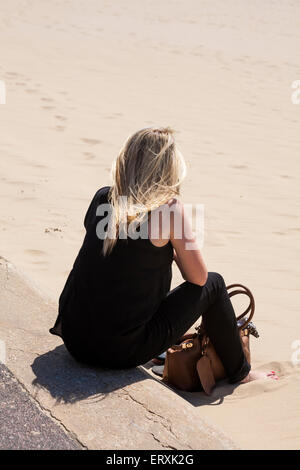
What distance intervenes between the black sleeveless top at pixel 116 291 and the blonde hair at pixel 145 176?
0.07 meters

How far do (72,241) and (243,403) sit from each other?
2.00 m

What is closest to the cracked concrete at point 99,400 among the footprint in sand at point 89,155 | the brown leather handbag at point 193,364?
the brown leather handbag at point 193,364

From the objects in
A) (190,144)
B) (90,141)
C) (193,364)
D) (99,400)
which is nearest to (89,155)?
(90,141)

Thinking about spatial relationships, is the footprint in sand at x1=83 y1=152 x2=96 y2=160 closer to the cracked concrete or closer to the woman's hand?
the cracked concrete

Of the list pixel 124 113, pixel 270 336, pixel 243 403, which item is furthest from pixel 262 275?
pixel 124 113

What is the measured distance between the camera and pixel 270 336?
144 inches

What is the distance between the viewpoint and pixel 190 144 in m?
7.43

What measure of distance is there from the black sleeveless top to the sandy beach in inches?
18.4

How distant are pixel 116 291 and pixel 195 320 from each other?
0.38 m

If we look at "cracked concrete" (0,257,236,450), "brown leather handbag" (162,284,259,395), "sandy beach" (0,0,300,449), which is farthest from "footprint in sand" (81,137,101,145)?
"brown leather handbag" (162,284,259,395)

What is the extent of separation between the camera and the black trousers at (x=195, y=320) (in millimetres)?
2875

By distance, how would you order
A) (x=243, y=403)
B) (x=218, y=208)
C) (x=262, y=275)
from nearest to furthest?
1. (x=243, y=403)
2. (x=262, y=275)
3. (x=218, y=208)

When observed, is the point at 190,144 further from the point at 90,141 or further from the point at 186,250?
the point at 186,250

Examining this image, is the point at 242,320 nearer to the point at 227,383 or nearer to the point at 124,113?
the point at 227,383
